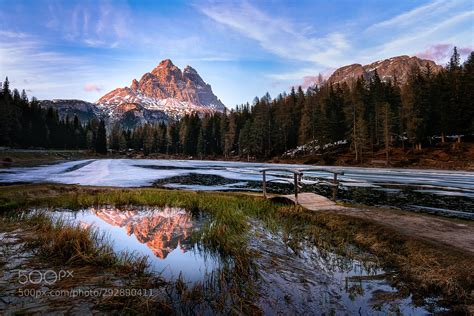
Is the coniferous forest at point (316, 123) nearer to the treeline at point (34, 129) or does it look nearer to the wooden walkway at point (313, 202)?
the treeline at point (34, 129)

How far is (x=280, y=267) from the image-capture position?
277 inches

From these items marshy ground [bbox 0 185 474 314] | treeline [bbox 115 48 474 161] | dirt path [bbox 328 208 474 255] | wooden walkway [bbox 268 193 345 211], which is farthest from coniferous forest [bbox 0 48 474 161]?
marshy ground [bbox 0 185 474 314]

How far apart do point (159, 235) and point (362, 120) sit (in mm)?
63487

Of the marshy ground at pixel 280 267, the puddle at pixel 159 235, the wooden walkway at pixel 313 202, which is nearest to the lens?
the marshy ground at pixel 280 267

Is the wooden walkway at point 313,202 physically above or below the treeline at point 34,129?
below

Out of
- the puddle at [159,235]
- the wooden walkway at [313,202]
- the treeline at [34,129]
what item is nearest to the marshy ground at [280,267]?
the puddle at [159,235]

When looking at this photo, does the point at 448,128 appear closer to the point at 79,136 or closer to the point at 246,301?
the point at 246,301

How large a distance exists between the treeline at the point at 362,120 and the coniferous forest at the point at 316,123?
0.63 feet

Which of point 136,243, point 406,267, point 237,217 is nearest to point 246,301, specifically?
point 406,267

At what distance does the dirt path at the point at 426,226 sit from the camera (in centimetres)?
855

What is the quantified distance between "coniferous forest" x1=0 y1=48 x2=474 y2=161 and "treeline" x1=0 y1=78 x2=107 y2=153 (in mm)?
367

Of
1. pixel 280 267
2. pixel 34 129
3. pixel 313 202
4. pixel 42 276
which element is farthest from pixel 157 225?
pixel 34 129

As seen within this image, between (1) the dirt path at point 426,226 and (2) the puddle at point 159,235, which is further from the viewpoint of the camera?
(1) the dirt path at point 426,226

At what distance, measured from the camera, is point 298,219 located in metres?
12.7
